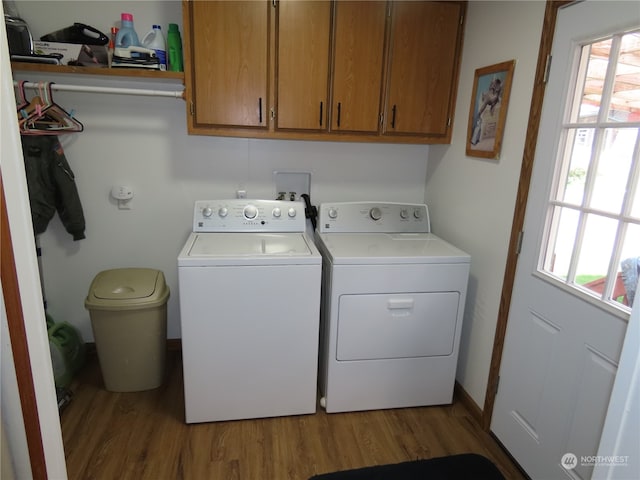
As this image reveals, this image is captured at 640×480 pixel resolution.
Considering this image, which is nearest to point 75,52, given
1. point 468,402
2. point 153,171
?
point 153,171

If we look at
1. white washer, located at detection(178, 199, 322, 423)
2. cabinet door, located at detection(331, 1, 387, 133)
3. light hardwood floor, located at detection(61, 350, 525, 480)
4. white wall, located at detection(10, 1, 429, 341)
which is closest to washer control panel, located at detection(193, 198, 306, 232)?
white washer, located at detection(178, 199, 322, 423)

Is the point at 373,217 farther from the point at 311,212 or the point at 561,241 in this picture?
the point at 561,241

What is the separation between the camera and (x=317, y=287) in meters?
1.92

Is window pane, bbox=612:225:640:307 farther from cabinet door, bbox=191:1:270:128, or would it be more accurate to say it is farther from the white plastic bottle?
the white plastic bottle

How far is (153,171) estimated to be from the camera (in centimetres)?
241

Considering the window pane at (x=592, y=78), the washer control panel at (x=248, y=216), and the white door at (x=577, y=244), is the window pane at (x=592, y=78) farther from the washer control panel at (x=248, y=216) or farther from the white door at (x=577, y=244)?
the washer control panel at (x=248, y=216)

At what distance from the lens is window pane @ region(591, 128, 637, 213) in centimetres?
132

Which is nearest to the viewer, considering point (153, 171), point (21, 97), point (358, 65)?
point (21, 97)

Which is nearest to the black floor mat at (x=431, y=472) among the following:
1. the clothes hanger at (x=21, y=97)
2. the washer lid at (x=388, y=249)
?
the washer lid at (x=388, y=249)

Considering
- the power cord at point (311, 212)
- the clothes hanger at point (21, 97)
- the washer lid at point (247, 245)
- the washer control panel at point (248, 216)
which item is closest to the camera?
the washer lid at point (247, 245)

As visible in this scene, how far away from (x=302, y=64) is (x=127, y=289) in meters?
1.54

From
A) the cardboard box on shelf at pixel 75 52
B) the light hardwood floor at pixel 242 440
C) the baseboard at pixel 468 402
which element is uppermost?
the cardboard box on shelf at pixel 75 52

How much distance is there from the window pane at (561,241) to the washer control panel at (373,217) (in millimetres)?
929

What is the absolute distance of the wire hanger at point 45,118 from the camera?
1989mm
